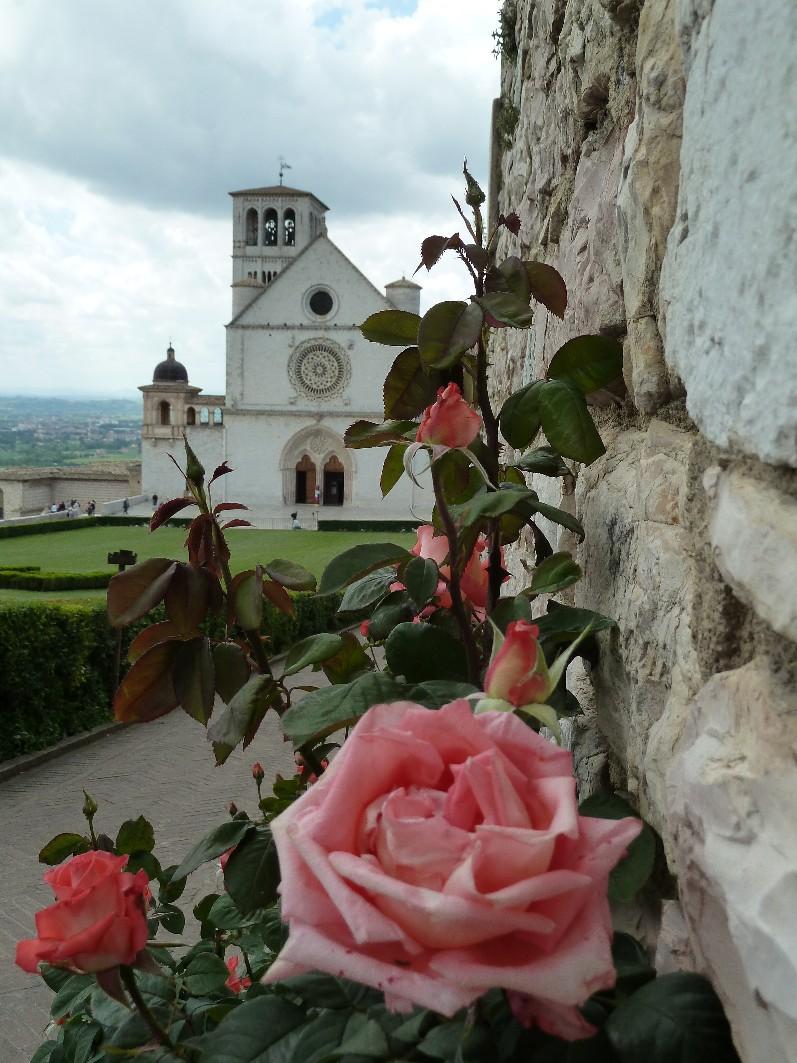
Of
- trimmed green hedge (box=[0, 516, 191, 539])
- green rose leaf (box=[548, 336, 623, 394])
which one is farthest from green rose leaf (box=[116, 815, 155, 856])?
trimmed green hedge (box=[0, 516, 191, 539])

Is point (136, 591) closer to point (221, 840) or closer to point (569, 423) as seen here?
point (221, 840)

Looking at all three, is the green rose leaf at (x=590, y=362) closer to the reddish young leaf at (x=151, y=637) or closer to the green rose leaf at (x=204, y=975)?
the reddish young leaf at (x=151, y=637)

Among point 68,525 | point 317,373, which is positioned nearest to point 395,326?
point 68,525

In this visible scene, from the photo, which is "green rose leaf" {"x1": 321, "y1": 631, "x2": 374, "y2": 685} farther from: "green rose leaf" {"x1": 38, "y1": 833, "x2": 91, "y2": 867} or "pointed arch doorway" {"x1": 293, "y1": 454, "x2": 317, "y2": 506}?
"pointed arch doorway" {"x1": 293, "y1": 454, "x2": 317, "y2": 506}

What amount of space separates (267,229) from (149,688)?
41.6 m

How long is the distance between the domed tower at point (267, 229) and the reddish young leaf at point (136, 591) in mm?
40210

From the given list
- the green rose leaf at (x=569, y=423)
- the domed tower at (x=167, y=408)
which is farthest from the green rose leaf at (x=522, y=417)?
the domed tower at (x=167, y=408)

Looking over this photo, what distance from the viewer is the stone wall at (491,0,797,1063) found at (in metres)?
0.61

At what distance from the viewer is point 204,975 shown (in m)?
1.44

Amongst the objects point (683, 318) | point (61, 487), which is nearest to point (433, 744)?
point (683, 318)

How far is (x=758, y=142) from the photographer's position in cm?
64

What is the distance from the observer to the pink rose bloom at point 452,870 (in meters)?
0.54

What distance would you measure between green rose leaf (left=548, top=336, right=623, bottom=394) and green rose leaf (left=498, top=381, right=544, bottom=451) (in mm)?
45

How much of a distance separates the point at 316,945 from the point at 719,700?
1.18ft
